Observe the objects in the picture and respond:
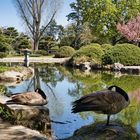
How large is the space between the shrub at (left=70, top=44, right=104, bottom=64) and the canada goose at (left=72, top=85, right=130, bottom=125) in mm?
22427

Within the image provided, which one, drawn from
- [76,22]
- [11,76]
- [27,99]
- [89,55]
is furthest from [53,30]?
[27,99]

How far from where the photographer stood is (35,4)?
47812 millimetres

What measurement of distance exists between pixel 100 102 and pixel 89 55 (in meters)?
23.5

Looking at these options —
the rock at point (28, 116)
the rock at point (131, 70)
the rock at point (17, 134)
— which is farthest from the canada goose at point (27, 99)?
the rock at point (131, 70)

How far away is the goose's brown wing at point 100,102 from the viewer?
195 inches

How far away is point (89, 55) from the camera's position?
2848cm

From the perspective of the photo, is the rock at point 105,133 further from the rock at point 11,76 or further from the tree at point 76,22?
the tree at point 76,22

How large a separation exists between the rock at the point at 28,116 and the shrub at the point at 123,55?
1931 cm

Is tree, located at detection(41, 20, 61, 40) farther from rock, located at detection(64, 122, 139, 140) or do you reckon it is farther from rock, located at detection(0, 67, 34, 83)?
rock, located at detection(64, 122, 139, 140)

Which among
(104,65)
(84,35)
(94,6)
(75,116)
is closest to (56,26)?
(84,35)

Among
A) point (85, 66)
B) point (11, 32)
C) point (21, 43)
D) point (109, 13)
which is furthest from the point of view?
point (11, 32)

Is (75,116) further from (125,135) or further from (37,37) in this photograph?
(37,37)

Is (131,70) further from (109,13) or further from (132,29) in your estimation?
(109,13)

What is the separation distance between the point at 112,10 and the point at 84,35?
Answer: 11.4 metres
